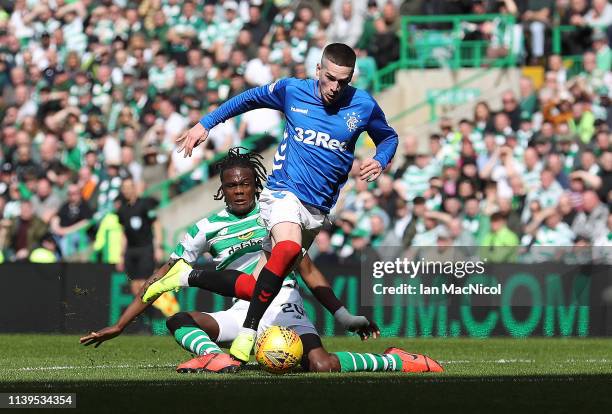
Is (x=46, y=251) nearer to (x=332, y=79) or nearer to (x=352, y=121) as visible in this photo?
(x=352, y=121)

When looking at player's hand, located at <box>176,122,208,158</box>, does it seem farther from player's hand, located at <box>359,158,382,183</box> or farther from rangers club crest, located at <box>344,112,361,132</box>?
player's hand, located at <box>359,158,382,183</box>

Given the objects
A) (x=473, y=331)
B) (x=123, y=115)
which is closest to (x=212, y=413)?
(x=473, y=331)

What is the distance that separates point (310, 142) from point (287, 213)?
0.58 meters

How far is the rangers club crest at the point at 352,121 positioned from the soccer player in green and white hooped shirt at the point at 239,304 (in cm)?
93

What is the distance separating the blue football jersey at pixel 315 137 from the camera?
1009 centimetres

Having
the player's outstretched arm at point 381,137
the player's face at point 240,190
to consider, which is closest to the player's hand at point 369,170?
the player's outstretched arm at point 381,137

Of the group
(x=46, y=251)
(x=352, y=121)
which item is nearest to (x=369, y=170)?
(x=352, y=121)

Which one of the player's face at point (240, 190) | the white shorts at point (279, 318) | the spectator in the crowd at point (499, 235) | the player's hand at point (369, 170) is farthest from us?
the spectator in the crowd at point (499, 235)

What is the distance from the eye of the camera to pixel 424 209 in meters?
17.4

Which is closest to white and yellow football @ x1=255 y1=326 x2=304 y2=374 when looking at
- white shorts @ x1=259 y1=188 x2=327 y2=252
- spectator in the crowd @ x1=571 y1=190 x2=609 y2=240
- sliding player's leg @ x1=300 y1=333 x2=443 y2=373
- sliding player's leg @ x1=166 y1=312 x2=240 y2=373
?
sliding player's leg @ x1=166 y1=312 x2=240 y2=373

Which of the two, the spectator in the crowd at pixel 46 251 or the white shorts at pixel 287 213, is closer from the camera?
the white shorts at pixel 287 213

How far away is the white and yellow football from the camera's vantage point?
9555 mm

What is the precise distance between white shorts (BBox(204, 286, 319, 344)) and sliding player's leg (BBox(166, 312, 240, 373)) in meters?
0.01

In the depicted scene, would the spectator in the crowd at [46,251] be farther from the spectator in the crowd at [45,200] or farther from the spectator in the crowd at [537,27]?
the spectator in the crowd at [537,27]
